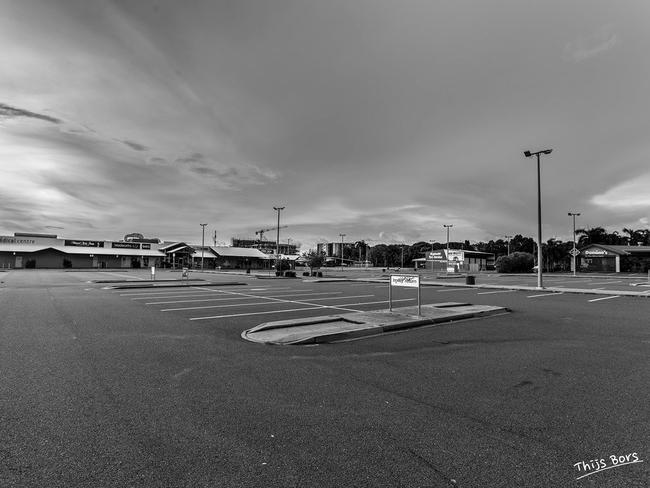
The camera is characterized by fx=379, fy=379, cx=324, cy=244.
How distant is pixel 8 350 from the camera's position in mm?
7438

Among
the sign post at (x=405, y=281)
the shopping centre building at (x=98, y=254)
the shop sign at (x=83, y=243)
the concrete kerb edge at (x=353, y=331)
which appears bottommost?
the concrete kerb edge at (x=353, y=331)

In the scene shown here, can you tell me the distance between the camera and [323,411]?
467cm

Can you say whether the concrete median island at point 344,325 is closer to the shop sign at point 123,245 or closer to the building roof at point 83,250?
the building roof at point 83,250

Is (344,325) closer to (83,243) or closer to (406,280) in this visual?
(406,280)

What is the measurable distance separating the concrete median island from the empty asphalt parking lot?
498 millimetres

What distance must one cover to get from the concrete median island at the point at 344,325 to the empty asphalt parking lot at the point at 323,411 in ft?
1.63

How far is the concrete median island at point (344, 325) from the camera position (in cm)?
887

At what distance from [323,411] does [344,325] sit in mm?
5662

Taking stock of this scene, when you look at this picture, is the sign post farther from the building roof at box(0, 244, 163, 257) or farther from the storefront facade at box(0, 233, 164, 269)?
the building roof at box(0, 244, 163, 257)

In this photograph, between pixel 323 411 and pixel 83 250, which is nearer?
pixel 323 411

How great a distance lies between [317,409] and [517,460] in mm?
2239

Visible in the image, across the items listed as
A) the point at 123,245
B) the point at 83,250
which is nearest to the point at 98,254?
the point at 83,250

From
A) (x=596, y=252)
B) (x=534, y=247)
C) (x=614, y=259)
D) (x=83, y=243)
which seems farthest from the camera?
(x=534, y=247)

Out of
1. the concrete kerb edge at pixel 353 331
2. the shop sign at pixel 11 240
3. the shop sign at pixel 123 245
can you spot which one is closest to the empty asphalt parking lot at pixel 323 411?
the concrete kerb edge at pixel 353 331
